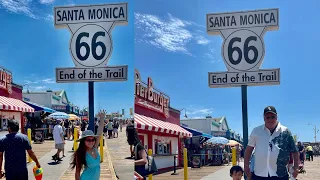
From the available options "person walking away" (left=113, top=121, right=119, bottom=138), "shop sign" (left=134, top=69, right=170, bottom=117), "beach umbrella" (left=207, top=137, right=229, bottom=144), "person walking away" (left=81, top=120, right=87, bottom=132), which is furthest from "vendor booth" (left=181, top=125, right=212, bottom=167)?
"person walking away" (left=81, top=120, right=87, bottom=132)

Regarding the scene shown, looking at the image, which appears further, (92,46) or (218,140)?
(218,140)

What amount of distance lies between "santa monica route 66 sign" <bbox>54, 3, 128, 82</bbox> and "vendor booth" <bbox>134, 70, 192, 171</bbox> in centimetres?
47

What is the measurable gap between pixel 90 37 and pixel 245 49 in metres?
1.77

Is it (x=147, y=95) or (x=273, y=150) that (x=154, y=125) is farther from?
(x=273, y=150)

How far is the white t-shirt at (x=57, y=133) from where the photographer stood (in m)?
5.80

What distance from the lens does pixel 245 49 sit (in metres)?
4.50

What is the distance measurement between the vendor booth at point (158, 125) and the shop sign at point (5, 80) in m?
1.53

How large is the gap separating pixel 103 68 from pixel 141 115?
2.63ft

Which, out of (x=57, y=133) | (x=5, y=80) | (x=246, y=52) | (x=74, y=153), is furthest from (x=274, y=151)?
(x=57, y=133)

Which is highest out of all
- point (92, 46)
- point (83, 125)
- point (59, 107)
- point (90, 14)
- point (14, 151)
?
point (90, 14)

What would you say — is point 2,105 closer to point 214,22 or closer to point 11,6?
point 11,6

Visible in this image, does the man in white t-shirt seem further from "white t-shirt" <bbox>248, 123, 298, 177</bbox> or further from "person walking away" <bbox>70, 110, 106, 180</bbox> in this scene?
"white t-shirt" <bbox>248, 123, 298, 177</bbox>

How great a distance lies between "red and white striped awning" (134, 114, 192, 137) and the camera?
5.06m

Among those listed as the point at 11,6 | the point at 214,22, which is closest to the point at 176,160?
the point at 214,22
